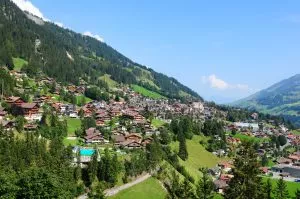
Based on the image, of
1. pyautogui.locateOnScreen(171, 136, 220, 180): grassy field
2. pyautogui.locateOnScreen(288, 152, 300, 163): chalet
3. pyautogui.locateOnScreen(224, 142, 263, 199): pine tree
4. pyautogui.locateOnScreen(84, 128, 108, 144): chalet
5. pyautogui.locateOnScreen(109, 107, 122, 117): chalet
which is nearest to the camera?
pyautogui.locateOnScreen(224, 142, 263, 199): pine tree

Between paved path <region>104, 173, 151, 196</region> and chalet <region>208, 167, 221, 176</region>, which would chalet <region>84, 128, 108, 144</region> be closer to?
paved path <region>104, 173, 151, 196</region>

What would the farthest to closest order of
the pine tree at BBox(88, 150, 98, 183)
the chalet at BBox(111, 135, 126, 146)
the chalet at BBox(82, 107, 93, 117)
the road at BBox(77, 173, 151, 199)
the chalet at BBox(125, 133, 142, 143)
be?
the chalet at BBox(82, 107, 93, 117)
the chalet at BBox(125, 133, 142, 143)
the chalet at BBox(111, 135, 126, 146)
the pine tree at BBox(88, 150, 98, 183)
the road at BBox(77, 173, 151, 199)

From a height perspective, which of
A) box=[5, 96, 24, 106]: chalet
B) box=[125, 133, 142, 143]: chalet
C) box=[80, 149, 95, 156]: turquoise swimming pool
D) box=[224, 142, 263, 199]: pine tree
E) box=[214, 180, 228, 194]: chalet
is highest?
box=[5, 96, 24, 106]: chalet

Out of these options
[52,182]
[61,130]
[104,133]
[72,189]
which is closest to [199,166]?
[104,133]

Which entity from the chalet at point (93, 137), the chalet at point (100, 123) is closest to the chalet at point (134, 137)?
the chalet at point (93, 137)

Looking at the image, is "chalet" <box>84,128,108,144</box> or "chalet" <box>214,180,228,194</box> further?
"chalet" <box>214,180,228,194</box>

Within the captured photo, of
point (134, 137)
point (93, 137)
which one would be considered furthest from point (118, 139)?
point (93, 137)

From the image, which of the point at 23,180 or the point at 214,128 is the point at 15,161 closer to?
the point at 23,180

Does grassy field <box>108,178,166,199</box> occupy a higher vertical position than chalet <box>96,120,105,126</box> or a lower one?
lower

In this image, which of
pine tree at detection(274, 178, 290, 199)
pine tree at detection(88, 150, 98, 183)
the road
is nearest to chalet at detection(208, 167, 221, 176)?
pine tree at detection(274, 178, 290, 199)
